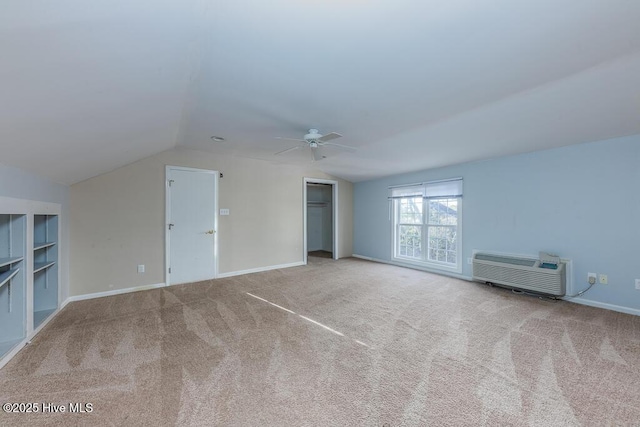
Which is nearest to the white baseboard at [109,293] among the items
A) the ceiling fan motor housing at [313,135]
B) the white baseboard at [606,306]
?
the ceiling fan motor housing at [313,135]

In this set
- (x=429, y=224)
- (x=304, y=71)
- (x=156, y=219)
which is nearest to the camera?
(x=304, y=71)

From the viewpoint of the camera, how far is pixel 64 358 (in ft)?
7.04

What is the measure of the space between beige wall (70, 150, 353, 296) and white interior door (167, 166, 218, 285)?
0.13 m

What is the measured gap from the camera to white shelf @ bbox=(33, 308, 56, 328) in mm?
2666

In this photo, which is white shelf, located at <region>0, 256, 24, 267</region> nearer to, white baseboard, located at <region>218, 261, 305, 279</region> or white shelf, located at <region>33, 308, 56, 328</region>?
white shelf, located at <region>33, 308, 56, 328</region>

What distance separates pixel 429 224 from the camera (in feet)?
17.4

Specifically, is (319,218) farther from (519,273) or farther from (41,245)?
(41,245)

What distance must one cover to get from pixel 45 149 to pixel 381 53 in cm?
289

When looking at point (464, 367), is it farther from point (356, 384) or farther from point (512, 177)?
point (512, 177)

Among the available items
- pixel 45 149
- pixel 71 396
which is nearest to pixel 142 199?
pixel 45 149

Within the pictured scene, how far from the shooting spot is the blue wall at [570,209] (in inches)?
122

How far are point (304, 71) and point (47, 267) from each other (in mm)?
3801

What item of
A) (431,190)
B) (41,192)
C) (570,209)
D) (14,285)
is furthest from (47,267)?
(570,209)

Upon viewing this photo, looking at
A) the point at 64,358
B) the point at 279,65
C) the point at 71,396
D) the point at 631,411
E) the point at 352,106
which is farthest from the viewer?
the point at 352,106
